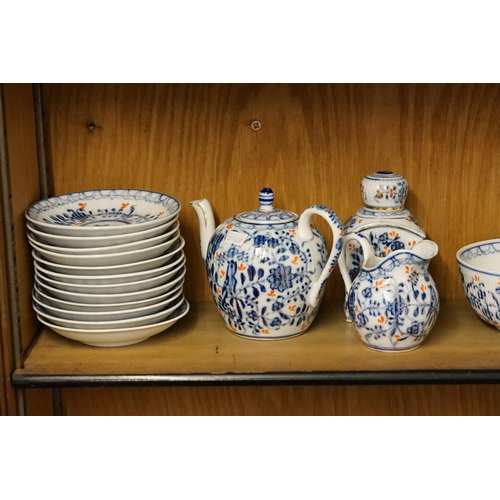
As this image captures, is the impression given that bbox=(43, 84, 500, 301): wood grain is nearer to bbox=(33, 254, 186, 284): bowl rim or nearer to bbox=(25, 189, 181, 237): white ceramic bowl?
bbox=(25, 189, 181, 237): white ceramic bowl

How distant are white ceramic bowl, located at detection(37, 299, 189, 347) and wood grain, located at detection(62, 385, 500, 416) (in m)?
0.24

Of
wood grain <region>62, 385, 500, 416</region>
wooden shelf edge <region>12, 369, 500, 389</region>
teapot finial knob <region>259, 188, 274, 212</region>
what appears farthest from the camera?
wood grain <region>62, 385, 500, 416</region>

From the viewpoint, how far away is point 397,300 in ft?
3.53

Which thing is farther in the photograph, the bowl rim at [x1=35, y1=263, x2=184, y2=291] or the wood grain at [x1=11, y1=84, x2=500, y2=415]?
the wood grain at [x1=11, y1=84, x2=500, y2=415]

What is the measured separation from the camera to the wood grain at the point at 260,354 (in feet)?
3.55

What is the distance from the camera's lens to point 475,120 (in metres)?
1.25

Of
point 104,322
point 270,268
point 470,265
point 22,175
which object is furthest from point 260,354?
point 22,175

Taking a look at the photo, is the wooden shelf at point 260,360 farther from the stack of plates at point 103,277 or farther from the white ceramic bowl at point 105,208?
the white ceramic bowl at point 105,208

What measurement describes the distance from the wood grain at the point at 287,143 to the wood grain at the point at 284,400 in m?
0.31

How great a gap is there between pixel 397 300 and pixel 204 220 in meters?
0.34

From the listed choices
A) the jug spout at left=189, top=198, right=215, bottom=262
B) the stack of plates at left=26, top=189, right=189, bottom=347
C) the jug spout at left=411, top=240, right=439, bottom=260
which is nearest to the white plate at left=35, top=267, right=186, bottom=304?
the stack of plates at left=26, top=189, right=189, bottom=347

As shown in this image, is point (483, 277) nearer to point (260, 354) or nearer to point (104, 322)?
point (260, 354)

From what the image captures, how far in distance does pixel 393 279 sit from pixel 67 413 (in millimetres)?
663

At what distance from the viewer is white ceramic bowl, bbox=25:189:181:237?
3.85 ft
